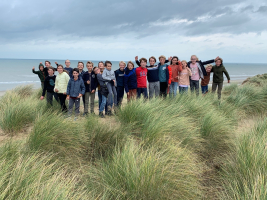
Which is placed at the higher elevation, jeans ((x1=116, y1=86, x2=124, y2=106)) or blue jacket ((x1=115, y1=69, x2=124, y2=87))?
blue jacket ((x1=115, y1=69, x2=124, y2=87))

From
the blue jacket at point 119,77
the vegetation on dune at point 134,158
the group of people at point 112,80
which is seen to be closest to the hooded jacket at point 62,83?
the group of people at point 112,80

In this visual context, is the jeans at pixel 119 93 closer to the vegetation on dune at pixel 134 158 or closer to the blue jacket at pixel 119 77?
the blue jacket at pixel 119 77

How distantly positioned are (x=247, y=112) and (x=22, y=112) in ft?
24.1

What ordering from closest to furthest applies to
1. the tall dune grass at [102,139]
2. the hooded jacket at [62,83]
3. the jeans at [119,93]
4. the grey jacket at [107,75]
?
the tall dune grass at [102,139] → the hooded jacket at [62,83] → the grey jacket at [107,75] → the jeans at [119,93]

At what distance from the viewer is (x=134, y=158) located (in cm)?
252

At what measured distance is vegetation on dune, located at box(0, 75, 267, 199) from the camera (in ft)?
7.29

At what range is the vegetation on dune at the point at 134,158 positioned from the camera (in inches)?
87.4

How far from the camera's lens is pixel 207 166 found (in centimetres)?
340

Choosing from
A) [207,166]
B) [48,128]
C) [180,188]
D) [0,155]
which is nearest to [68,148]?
[48,128]

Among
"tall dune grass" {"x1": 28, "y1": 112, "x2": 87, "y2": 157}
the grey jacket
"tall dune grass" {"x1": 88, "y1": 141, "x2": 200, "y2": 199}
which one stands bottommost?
"tall dune grass" {"x1": 88, "y1": 141, "x2": 200, "y2": 199}

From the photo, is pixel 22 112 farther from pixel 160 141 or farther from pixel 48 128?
pixel 160 141

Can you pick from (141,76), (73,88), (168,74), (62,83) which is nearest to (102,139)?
(73,88)

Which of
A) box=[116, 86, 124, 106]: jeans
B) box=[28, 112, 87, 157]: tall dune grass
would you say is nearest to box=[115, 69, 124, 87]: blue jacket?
box=[116, 86, 124, 106]: jeans

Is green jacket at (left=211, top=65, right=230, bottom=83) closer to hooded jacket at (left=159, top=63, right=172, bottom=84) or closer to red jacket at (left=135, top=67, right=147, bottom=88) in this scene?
hooded jacket at (left=159, top=63, right=172, bottom=84)
